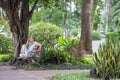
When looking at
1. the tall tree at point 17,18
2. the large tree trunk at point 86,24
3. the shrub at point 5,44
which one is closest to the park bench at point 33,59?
the tall tree at point 17,18

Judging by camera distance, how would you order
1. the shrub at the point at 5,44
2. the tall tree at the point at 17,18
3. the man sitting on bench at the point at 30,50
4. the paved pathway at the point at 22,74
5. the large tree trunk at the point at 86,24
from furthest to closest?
the shrub at the point at 5,44
the large tree trunk at the point at 86,24
the tall tree at the point at 17,18
the man sitting on bench at the point at 30,50
the paved pathway at the point at 22,74

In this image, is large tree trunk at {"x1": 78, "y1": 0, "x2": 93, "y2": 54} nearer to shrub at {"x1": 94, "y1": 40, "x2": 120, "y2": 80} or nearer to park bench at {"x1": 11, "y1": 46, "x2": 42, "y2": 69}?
park bench at {"x1": 11, "y1": 46, "x2": 42, "y2": 69}

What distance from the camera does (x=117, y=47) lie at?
1020cm

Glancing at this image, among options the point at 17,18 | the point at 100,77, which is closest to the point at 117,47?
the point at 100,77

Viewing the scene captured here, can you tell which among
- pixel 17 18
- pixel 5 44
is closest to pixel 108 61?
pixel 17 18

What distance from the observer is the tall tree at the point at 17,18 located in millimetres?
14762

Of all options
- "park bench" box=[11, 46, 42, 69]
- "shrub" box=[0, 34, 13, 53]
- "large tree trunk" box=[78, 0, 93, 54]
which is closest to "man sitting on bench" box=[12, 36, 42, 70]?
"park bench" box=[11, 46, 42, 69]

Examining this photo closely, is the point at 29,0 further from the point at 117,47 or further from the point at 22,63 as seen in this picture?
the point at 117,47

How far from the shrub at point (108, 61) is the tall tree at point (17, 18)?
575 cm

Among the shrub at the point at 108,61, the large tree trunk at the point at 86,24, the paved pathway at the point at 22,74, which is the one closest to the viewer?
the shrub at the point at 108,61

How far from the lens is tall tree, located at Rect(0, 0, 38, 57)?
1476 cm

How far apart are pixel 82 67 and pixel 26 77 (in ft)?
11.9

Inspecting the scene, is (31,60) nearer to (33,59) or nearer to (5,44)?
(33,59)

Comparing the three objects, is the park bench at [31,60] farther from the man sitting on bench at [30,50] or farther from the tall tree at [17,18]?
the tall tree at [17,18]
